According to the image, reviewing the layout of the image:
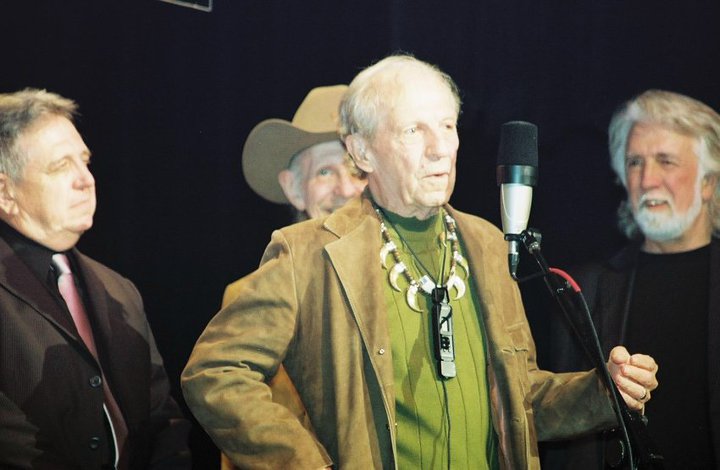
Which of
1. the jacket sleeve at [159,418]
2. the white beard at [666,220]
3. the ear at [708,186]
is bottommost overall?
the jacket sleeve at [159,418]

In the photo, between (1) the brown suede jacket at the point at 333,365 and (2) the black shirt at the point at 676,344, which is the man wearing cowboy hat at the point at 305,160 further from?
(2) the black shirt at the point at 676,344

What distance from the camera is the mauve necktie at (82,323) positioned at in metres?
2.78

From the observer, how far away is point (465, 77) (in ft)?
11.9

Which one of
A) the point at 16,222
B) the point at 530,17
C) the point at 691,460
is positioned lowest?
the point at 691,460

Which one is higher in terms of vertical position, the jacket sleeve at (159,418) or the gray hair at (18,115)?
the gray hair at (18,115)

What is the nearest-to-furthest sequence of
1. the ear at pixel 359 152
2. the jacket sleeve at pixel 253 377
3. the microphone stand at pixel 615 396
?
the microphone stand at pixel 615 396 → the jacket sleeve at pixel 253 377 → the ear at pixel 359 152

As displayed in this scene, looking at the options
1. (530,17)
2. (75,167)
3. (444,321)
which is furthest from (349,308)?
(530,17)

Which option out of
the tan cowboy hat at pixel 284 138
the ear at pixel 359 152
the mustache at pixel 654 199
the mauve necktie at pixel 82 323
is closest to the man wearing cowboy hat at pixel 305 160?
the tan cowboy hat at pixel 284 138

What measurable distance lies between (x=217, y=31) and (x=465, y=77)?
997mm

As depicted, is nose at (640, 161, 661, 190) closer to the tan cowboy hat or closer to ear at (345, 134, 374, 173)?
the tan cowboy hat

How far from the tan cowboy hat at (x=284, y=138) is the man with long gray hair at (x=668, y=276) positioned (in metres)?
1.10

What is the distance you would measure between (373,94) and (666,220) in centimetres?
141

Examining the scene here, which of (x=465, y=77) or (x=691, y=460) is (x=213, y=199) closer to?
(x=465, y=77)

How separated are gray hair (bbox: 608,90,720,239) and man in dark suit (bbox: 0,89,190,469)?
1842mm
